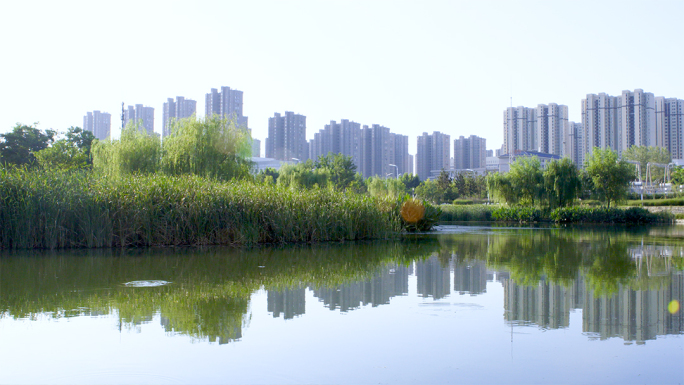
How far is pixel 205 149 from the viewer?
74.5 ft

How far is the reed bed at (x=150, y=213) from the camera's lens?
11656mm

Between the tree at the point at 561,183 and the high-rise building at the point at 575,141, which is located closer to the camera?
the tree at the point at 561,183

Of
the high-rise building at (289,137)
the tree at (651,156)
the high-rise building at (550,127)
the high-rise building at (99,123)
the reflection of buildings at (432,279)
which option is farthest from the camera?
the high-rise building at (289,137)

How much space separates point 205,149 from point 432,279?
1707 cm

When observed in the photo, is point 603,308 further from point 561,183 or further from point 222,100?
point 222,100

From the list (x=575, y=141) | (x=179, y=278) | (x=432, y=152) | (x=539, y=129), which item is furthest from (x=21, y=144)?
(x=575, y=141)

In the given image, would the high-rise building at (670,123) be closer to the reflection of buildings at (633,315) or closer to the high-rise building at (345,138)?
the high-rise building at (345,138)

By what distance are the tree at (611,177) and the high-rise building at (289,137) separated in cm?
8043

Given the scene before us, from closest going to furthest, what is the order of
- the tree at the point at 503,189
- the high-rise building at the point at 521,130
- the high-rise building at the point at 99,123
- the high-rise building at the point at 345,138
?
the tree at the point at 503,189
the high-rise building at the point at 99,123
the high-rise building at the point at 521,130
the high-rise building at the point at 345,138

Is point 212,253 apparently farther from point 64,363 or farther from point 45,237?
point 64,363

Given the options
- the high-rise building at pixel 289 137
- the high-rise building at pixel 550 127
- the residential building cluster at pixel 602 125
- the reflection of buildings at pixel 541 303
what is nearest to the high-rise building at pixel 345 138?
the high-rise building at pixel 289 137

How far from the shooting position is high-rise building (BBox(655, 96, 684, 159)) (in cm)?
8944

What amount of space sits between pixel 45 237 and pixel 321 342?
976cm

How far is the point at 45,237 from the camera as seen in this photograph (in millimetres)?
11578
